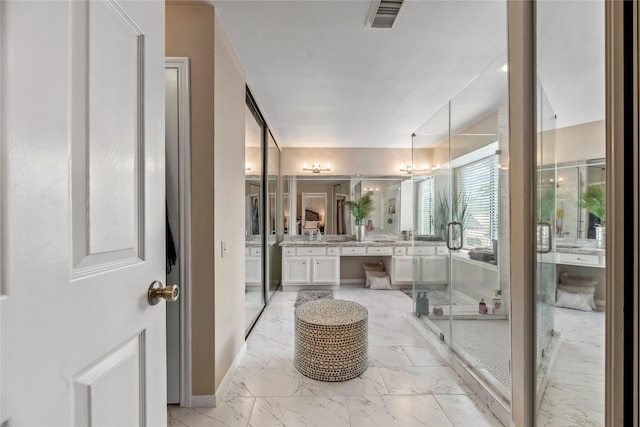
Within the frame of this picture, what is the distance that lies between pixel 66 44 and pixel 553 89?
1611 millimetres

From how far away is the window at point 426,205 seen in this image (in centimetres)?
337

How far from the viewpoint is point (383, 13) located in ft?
5.99

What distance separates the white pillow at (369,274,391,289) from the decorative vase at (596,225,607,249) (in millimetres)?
3883

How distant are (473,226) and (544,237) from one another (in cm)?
138

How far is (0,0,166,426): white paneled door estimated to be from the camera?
472 millimetres

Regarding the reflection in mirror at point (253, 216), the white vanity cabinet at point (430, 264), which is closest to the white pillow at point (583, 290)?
the white vanity cabinet at point (430, 264)

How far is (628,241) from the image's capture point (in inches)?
32.1

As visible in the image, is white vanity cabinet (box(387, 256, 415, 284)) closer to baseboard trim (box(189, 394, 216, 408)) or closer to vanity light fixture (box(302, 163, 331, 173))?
vanity light fixture (box(302, 163, 331, 173))

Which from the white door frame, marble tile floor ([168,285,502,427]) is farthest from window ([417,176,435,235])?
the white door frame

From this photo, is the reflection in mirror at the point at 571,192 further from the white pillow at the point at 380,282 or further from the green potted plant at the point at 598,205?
the white pillow at the point at 380,282

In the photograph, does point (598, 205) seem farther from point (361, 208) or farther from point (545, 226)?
point (361, 208)

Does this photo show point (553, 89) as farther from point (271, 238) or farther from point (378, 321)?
point (271, 238)

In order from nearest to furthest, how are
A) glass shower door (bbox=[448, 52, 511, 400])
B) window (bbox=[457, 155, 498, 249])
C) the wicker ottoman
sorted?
the wicker ottoman, glass shower door (bbox=[448, 52, 511, 400]), window (bbox=[457, 155, 498, 249])

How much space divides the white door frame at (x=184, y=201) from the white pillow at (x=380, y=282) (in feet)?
11.1
